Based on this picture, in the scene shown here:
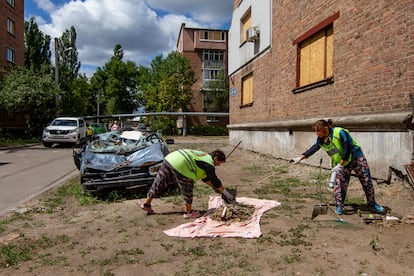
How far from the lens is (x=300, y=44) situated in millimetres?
10750

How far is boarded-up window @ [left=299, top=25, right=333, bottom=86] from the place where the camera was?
30.1 feet

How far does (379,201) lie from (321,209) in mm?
1404

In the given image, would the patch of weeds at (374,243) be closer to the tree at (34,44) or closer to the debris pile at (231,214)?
the debris pile at (231,214)

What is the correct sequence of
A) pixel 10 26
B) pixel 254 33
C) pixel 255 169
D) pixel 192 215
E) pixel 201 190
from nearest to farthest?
pixel 192 215
pixel 201 190
pixel 255 169
pixel 254 33
pixel 10 26

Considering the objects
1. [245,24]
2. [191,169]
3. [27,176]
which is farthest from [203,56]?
[191,169]

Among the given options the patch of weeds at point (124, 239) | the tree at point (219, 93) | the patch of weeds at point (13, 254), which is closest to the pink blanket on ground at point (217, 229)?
the patch of weeds at point (124, 239)

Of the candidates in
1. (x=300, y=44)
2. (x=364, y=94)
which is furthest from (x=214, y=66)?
(x=364, y=94)

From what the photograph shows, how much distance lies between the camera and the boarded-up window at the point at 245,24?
53.8ft

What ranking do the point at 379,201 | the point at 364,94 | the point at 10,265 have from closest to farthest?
the point at 10,265
the point at 379,201
the point at 364,94

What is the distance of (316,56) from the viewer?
32.1ft

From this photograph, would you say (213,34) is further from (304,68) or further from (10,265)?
(10,265)

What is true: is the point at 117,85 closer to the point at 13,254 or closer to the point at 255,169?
the point at 255,169

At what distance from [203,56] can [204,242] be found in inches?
1661

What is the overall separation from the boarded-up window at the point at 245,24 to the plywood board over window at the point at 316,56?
606 centimetres
